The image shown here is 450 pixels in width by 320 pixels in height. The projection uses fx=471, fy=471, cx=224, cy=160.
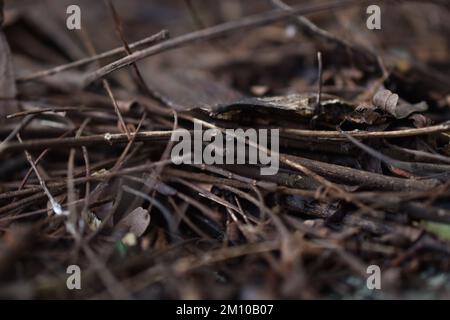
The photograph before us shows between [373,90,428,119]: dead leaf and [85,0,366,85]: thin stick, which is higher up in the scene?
[85,0,366,85]: thin stick

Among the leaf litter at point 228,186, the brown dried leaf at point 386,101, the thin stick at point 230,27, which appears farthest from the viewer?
the brown dried leaf at point 386,101

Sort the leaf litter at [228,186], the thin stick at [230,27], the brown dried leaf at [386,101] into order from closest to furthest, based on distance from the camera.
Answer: the leaf litter at [228,186], the thin stick at [230,27], the brown dried leaf at [386,101]

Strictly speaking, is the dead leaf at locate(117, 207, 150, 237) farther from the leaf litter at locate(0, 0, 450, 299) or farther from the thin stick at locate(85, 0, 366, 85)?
the thin stick at locate(85, 0, 366, 85)

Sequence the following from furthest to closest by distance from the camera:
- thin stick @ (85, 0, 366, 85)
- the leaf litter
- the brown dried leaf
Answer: the brown dried leaf
thin stick @ (85, 0, 366, 85)
the leaf litter

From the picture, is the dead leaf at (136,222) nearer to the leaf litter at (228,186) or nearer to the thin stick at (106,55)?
the leaf litter at (228,186)

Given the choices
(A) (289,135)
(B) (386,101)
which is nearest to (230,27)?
(A) (289,135)

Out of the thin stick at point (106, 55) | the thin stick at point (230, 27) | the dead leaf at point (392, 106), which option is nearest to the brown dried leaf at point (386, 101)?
the dead leaf at point (392, 106)

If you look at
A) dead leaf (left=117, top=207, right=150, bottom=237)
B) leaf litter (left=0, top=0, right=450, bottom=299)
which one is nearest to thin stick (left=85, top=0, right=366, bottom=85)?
leaf litter (left=0, top=0, right=450, bottom=299)

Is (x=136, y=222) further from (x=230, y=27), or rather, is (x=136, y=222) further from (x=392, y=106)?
(x=392, y=106)

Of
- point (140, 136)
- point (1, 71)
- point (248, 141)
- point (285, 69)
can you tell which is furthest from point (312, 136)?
point (1, 71)

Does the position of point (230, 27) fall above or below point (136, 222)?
above
